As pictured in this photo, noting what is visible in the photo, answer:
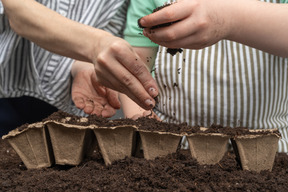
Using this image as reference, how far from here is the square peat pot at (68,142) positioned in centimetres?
71

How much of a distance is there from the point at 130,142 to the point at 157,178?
0.13 metres

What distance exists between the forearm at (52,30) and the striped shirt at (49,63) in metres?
0.19

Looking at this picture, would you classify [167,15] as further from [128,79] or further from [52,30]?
[52,30]

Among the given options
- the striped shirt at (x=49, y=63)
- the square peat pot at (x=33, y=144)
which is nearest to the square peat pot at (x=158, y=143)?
the square peat pot at (x=33, y=144)

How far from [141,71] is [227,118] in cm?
40

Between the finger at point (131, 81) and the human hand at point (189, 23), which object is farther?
the finger at point (131, 81)

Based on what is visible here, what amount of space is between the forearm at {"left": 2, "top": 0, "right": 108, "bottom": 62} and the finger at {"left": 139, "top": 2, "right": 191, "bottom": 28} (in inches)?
10.3

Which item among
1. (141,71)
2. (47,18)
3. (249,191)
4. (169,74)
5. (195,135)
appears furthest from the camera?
(169,74)

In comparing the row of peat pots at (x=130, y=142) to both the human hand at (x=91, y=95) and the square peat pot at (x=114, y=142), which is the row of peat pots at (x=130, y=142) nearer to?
the square peat pot at (x=114, y=142)

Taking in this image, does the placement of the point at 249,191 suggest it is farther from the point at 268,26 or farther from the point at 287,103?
the point at 287,103

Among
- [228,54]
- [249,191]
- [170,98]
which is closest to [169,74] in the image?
[170,98]

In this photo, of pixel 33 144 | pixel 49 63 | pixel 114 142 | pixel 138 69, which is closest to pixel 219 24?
pixel 138 69

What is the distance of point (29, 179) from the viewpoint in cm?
63

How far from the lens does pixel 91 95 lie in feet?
3.90
